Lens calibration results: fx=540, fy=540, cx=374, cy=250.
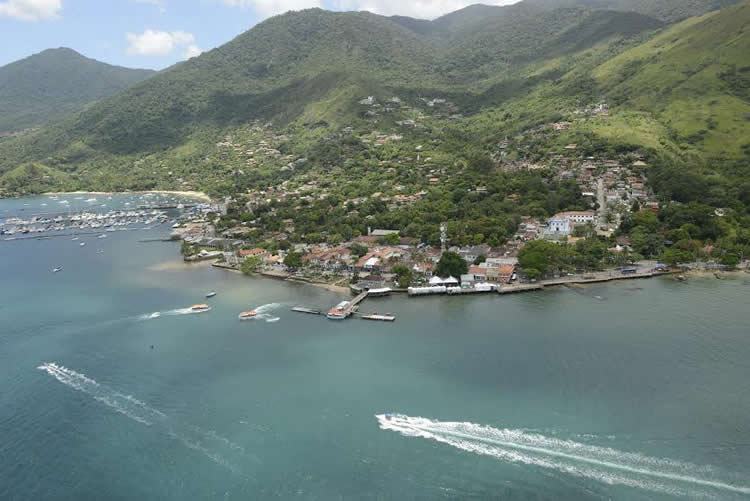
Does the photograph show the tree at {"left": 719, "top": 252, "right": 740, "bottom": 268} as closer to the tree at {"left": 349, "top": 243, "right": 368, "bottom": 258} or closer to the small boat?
the tree at {"left": 349, "top": 243, "right": 368, "bottom": 258}

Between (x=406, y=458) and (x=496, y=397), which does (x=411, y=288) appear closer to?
(x=496, y=397)

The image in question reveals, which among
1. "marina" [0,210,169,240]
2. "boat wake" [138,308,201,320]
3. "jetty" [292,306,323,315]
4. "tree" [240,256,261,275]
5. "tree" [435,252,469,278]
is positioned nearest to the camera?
"jetty" [292,306,323,315]

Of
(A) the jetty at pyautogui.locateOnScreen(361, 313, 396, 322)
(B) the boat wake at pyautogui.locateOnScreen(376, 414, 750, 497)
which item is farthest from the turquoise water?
(A) the jetty at pyautogui.locateOnScreen(361, 313, 396, 322)

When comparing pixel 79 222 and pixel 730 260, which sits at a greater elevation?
pixel 79 222

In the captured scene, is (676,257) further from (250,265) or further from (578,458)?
(250,265)

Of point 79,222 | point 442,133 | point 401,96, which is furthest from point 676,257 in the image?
point 401,96

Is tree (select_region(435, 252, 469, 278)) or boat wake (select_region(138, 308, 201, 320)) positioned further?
tree (select_region(435, 252, 469, 278))

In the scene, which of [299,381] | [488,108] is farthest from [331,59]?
[299,381]
